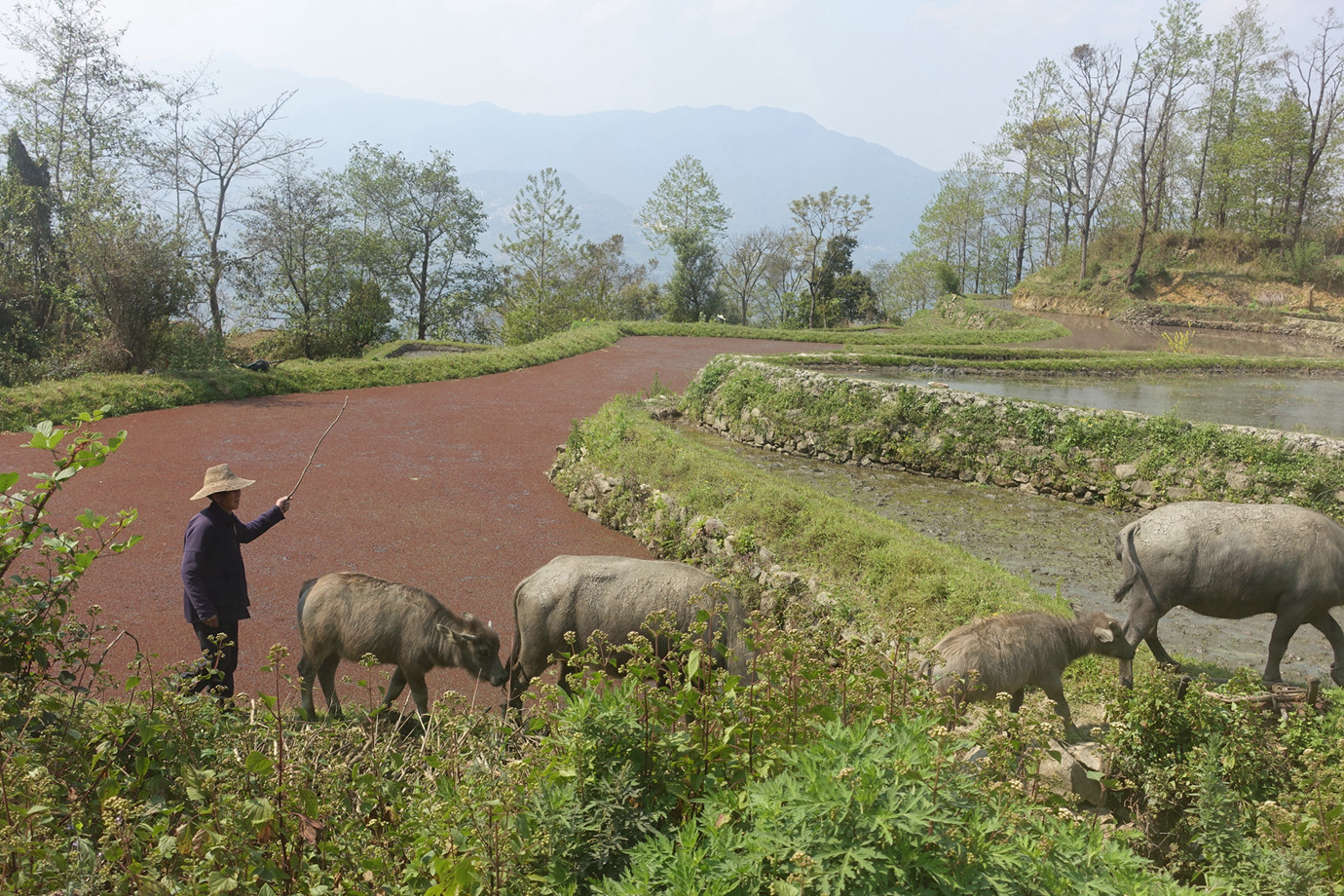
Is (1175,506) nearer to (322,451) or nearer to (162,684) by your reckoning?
(162,684)

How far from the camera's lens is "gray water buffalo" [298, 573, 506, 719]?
6184 mm

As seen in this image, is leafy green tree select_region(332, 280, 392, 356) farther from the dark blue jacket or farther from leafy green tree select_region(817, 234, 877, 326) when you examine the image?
the dark blue jacket

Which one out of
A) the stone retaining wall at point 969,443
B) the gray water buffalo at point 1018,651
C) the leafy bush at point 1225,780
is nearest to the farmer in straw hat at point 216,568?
the gray water buffalo at point 1018,651

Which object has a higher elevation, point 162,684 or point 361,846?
point 162,684

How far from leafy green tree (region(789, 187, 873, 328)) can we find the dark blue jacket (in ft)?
136

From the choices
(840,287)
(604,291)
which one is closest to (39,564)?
(840,287)

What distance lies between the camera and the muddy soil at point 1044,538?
26.1 ft

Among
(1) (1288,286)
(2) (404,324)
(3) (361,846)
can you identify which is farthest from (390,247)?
(1) (1288,286)

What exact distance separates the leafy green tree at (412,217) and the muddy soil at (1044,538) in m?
30.8

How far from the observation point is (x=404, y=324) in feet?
144

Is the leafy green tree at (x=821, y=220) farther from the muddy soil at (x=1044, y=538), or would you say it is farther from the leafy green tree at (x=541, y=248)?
the muddy soil at (x=1044, y=538)

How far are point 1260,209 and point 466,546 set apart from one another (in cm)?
5344

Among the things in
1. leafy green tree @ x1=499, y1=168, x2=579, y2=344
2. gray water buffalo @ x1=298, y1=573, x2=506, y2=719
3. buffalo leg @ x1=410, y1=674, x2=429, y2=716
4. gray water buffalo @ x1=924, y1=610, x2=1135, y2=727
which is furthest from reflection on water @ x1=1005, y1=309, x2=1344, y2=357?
buffalo leg @ x1=410, y1=674, x2=429, y2=716

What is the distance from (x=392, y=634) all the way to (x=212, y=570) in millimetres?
1428
